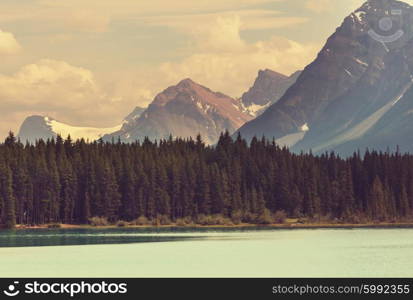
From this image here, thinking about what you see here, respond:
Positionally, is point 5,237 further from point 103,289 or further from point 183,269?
point 103,289

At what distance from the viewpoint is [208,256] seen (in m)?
127

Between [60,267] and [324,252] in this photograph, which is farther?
[324,252]

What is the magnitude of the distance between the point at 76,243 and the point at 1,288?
258 feet

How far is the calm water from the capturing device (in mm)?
106875

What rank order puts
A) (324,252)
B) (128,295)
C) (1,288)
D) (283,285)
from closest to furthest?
(128,295), (1,288), (283,285), (324,252)

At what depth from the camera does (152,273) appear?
105750 mm

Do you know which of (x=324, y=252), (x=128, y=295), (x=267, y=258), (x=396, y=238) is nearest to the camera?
(x=128, y=295)

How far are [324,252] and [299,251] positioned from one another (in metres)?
3.92

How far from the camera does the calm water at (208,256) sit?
10688 cm

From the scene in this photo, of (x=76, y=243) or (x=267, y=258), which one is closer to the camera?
(x=267, y=258)

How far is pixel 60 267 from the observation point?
374 feet

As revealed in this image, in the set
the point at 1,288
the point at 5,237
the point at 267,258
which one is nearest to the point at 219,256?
the point at 267,258

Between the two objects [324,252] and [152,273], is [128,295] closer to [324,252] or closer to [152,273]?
[152,273]

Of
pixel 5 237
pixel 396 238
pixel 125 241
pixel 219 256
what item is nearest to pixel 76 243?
pixel 125 241
